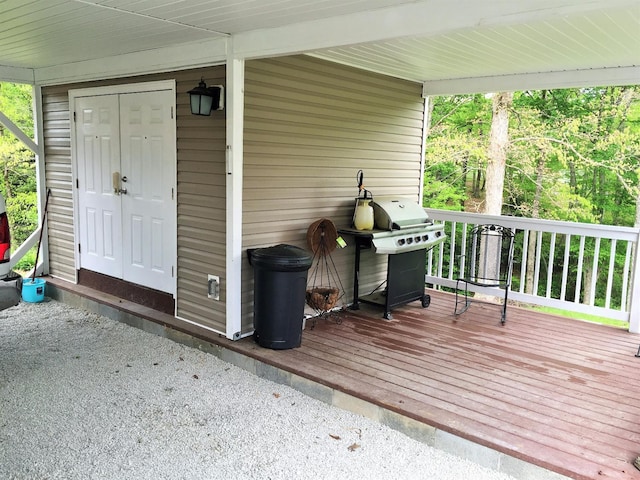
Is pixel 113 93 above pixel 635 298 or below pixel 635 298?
above

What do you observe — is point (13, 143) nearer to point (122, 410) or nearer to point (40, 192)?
point (40, 192)

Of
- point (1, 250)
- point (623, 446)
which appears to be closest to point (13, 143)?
point (1, 250)

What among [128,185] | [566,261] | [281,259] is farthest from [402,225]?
[128,185]

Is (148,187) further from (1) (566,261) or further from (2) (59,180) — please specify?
(1) (566,261)

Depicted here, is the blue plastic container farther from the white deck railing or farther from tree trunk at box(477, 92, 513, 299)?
Answer: tree trunk at box(477, 92, 513, 299)

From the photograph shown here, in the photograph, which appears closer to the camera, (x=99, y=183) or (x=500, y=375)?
Answer: (x=500, y=375)

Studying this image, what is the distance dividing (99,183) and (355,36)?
11.1 feet

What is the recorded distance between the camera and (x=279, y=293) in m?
3.97

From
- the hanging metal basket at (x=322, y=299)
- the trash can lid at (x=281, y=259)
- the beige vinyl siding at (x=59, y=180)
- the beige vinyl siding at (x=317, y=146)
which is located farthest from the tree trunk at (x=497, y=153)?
the beige vinyl siding at (x=59, y=180)

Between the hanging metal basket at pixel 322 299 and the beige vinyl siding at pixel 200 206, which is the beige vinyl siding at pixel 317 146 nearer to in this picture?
the beige vinyl siding at pixel 200 206

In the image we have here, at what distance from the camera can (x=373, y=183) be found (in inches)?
216

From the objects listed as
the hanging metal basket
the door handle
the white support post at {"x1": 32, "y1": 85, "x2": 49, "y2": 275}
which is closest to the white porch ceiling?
the white support post at {"x1": 32, "y1": 85, "x2": 49, "y2": 275}

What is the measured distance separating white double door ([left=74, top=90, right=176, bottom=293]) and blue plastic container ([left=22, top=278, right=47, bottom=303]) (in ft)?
1.61

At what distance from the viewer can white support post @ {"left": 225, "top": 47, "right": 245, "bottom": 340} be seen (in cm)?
396
